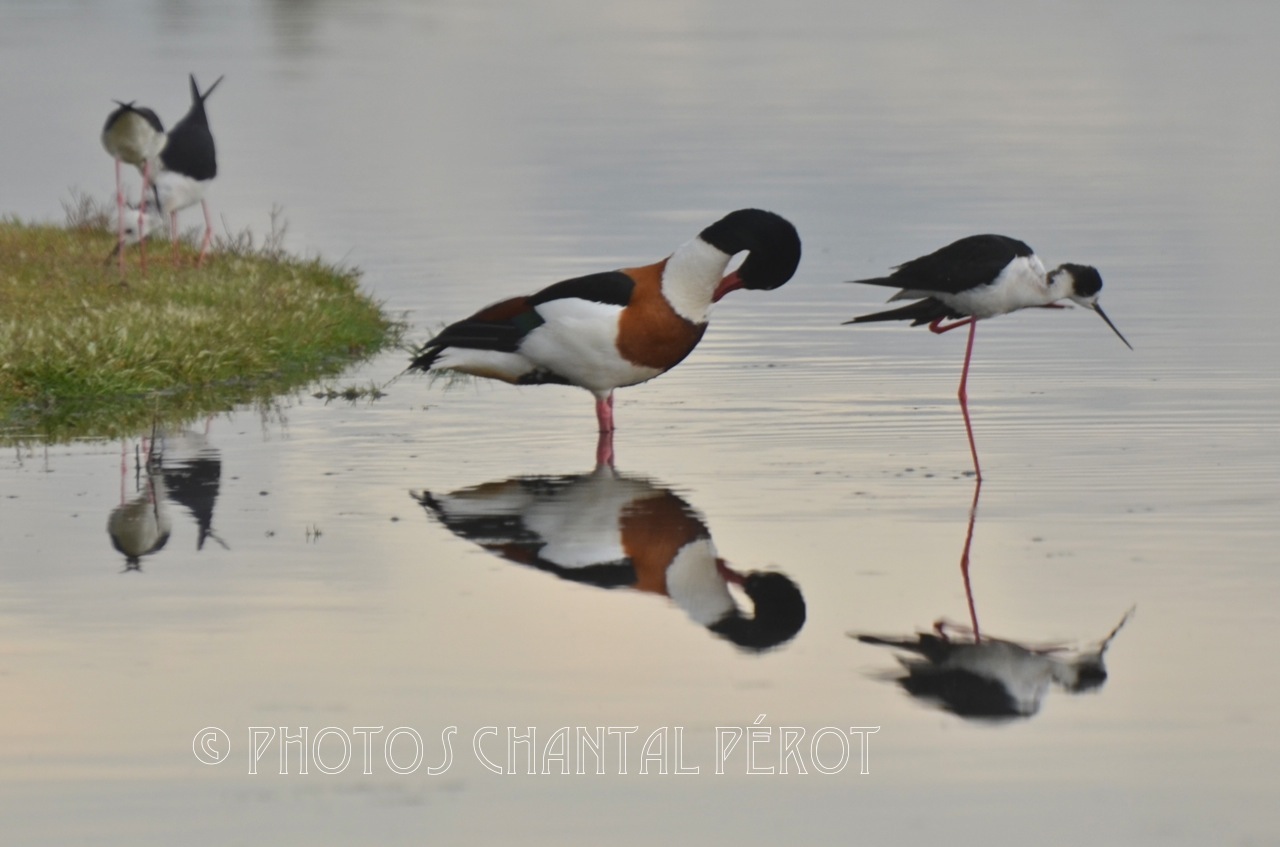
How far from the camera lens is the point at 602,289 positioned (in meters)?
12.1

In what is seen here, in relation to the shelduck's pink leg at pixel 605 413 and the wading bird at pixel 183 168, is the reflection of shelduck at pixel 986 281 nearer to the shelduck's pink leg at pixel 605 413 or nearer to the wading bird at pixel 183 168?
the shelduck's pink leg at pixel 605 413

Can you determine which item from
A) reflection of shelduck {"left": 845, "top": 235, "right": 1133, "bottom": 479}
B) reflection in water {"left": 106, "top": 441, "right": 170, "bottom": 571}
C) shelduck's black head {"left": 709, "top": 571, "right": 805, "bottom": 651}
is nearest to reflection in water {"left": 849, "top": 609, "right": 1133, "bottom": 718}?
shelduck's black head {"left": 709, "top": 571, "right": 805, "bottom": 651}

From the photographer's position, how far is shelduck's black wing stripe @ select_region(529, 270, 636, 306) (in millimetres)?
12023

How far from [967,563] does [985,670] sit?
1.51 meters

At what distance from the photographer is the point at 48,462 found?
11.5m

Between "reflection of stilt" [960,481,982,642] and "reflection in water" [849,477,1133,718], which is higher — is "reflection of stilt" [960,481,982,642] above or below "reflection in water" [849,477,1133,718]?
below

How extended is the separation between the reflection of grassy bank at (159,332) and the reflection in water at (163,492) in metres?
0.61

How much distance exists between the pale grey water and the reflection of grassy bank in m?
0.59

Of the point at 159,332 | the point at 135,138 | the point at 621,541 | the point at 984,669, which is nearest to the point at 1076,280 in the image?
the point at 621,541

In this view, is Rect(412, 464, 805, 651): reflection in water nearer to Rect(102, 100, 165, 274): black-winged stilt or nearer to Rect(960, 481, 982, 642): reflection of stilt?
Rect(960, 481, 982, 642): reflection of stilt

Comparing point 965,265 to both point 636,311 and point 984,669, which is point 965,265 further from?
point 984,669

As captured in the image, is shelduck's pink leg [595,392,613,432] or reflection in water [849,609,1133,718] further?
shelduck's pink leg [595,392,613,432]

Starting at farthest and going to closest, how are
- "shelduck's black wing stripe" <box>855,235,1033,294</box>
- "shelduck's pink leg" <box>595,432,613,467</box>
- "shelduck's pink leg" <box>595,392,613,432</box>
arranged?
"shelduck's black wing stripe" <box>855,235,1033,294</box>
"shelduck's pink leg" <box>595,392,613,432</box>
"shelduck's pink leg" <box>595,432,613,467</box>

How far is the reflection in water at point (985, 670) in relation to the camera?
24.5 ft
